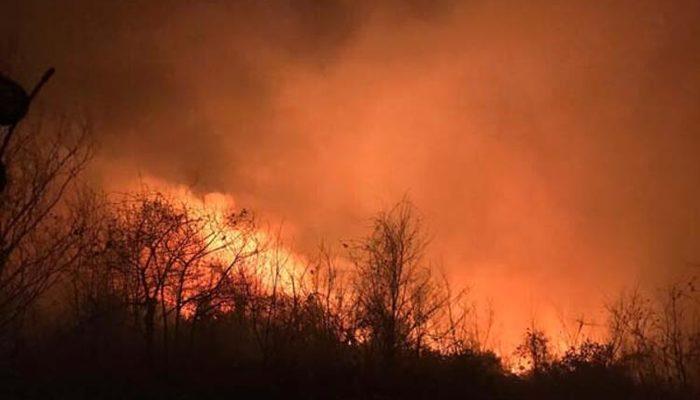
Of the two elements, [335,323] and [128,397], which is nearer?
[128,397]

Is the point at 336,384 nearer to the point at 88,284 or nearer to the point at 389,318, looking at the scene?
the point at 389,318

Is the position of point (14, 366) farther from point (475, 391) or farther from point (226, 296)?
point (475, 391)

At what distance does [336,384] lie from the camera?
20672 millimetres

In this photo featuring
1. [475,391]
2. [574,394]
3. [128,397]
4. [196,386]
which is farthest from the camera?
[574,394]

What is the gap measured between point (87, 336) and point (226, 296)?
507 cm

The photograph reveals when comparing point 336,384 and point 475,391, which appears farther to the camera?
point 475,391

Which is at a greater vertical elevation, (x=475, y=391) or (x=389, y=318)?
(x=389, y=318)

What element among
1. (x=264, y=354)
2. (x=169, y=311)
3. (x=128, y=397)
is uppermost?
(x=169, y=311)

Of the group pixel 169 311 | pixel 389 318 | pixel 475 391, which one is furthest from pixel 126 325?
pixel 475 391

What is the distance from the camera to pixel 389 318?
25938mm

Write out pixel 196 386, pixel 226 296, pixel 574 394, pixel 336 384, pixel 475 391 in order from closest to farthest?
1. pixel 196 386
2. pixel 336 384
3. pixel 475 391
4. pixel 226 296
5. pixel 574 394

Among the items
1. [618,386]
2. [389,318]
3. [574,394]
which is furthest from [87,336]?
[618,386]

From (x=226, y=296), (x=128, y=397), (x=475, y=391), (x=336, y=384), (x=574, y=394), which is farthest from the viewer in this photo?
(x=574, y=394)

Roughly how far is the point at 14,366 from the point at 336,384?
9.45 metres
